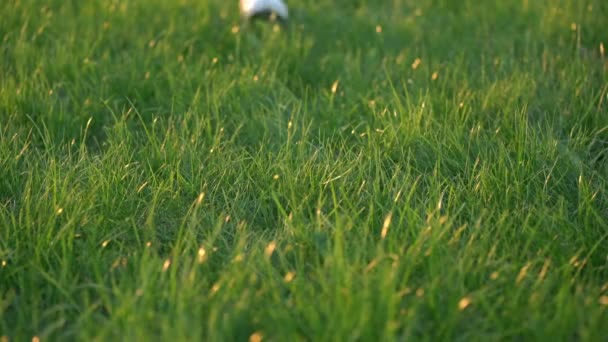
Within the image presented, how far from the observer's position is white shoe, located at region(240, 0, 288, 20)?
4.16 meters

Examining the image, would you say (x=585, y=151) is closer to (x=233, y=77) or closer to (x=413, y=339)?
(x=413, y=339)

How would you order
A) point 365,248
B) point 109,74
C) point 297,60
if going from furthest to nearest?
point 297,60, point 109,74, point 365,248

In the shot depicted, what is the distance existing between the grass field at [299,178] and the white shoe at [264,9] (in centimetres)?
12

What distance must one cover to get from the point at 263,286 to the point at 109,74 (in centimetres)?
186

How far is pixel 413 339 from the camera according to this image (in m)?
1.79

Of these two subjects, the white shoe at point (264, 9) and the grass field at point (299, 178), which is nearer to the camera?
the grass field at point (299, 178)

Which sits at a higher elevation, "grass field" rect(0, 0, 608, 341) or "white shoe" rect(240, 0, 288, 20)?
"white shoe" rect(240, 0, 288, 20)

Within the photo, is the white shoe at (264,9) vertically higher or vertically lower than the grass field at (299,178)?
higher

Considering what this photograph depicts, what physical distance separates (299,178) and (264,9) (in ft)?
A: 6.22

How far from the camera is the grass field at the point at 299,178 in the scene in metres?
1.89

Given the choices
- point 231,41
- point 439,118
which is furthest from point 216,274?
point 231,41

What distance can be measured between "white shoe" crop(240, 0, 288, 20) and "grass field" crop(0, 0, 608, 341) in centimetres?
12

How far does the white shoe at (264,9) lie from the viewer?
13.6ft

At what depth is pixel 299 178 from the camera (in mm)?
2543
